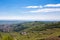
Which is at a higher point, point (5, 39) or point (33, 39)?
point (5, 39)

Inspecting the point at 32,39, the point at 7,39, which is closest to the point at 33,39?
the point at 32,39

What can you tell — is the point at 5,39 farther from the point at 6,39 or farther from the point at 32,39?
the point at 32,39

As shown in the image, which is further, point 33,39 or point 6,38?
point 33,39

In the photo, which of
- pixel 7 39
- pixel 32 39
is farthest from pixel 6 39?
pixel 32 39

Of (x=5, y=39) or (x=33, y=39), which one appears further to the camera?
(x=33, y=39)

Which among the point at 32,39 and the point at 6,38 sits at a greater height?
the point at 6,38

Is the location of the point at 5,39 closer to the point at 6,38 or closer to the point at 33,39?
the point at 6,38

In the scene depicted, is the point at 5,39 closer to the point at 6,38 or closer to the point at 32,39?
the point at 6,38
